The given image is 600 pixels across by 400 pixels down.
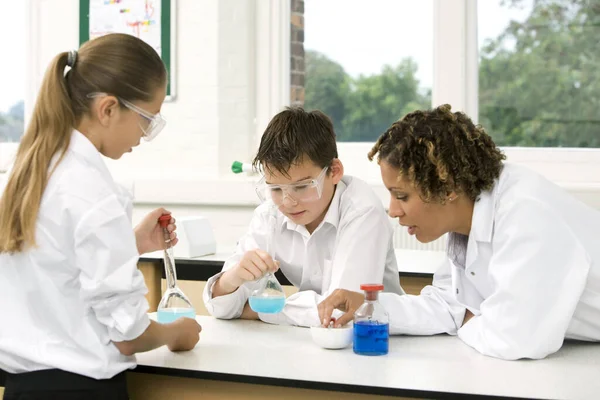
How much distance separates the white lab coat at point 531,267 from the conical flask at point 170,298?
0.50m

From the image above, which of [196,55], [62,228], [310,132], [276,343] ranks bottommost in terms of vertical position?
[276,343]

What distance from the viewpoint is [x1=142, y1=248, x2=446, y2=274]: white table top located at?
270 centimetres

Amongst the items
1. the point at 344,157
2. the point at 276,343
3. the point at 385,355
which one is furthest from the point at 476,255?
the point at 344,157

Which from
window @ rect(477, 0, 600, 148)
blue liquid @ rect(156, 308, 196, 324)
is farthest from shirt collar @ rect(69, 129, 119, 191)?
window @ rect(477, 0, 600, 148)

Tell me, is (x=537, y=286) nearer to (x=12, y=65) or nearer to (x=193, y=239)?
(x=193, y=239)

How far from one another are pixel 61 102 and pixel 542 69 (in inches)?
118

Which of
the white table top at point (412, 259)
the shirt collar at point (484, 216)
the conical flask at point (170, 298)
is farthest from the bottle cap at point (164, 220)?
the white table top at point (412, 259)

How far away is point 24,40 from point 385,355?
3844mm

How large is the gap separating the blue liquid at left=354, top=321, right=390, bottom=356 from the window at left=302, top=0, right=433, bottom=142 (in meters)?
2.67

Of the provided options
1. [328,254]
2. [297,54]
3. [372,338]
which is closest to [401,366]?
[372,338]

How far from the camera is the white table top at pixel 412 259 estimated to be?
2.70 meters

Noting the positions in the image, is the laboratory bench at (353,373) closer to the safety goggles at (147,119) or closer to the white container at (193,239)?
the safety goggles at (147,119)

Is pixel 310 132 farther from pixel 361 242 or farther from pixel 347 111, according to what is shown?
pixel 347 111

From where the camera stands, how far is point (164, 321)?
1811 millimetres
